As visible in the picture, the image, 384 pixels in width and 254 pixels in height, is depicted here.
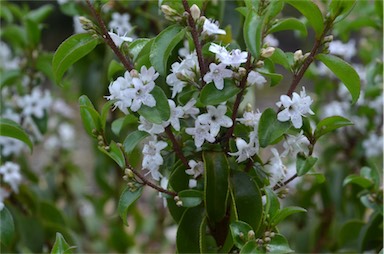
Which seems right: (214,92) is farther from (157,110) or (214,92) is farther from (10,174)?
(10,174)

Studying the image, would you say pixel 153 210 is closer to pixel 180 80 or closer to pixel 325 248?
pixel 325 248

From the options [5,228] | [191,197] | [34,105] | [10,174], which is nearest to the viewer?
[191,197]

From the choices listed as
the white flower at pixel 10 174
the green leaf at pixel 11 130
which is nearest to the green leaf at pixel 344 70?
the green leaf at pixel 11 130

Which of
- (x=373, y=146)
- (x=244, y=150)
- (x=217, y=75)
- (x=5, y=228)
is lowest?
(x=373, y=146)

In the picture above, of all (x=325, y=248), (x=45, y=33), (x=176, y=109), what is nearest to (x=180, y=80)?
(x=176, y=109)

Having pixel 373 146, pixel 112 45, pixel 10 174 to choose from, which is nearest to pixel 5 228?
pixel 10 174

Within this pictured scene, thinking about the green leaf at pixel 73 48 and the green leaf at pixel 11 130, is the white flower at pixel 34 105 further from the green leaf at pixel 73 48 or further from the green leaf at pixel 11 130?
the green leaf at pixel 73 48
